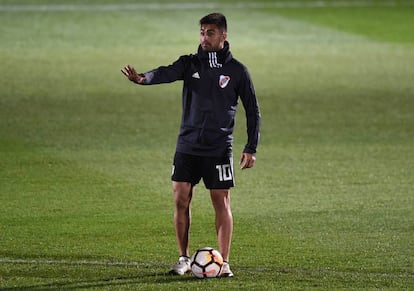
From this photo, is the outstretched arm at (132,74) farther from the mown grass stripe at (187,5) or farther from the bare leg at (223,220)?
the mown grass stripe at (187,5)

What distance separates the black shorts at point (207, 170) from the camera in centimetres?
1054

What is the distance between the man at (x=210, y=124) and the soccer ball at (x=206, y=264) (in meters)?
0.10

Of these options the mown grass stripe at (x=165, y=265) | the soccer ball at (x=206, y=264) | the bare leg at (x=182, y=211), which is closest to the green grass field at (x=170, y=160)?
the mown grass stripe at (x=165, y=265)

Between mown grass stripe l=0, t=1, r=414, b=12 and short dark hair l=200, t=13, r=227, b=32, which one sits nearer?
short dark hair l=200, t=13, r=227, b=32

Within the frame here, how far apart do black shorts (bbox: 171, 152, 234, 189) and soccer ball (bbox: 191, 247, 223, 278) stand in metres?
0.56

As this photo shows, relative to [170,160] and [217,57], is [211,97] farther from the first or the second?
[170,160]

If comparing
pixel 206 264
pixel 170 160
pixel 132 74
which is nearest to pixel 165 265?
pixel 206 264

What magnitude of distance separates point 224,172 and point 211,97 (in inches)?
24.2

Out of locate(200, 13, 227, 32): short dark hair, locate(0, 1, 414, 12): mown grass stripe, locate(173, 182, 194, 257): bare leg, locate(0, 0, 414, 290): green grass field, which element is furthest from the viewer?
locate(0, 1, 414, 12): mown grass stripe

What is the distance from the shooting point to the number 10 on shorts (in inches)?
415

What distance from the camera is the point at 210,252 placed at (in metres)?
10.4

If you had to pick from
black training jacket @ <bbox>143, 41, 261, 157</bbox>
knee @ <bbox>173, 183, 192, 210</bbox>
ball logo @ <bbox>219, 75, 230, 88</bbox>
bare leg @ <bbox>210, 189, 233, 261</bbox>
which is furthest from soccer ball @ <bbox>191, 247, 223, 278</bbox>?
ball logo @ <bbox>219, 75, 230, 88</bbox>

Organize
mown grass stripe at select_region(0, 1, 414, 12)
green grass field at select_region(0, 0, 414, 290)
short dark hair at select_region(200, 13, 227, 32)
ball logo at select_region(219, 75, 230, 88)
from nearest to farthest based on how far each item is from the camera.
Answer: short dark hair at select_region(200, 13, 227, 32), ball logo at select_region(219, 75, 230, 88), green grass field at select_region(0, 0, 414, 290), mown grass stripe at select_region(0, 1, 414, 12)

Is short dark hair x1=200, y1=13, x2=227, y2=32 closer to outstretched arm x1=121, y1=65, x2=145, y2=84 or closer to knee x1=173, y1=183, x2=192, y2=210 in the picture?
outstretched arm x1=121, y1=65, x2=145, y2=84
